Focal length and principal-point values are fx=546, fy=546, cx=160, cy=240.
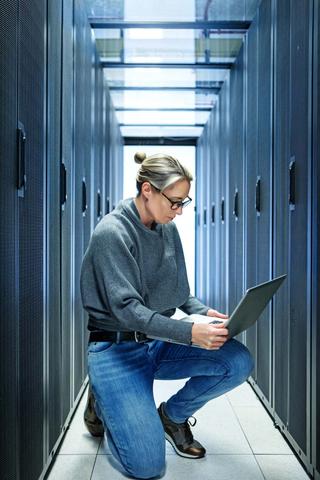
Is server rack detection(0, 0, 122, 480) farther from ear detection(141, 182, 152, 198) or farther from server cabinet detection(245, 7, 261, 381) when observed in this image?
server cabinet detection(245, 7, 261, 381)

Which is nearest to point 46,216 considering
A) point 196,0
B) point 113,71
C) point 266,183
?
point 266,183

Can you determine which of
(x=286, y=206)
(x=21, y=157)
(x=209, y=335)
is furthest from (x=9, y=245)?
(x=286, y=206)

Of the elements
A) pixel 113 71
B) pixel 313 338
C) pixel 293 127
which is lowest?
pixel 313 338

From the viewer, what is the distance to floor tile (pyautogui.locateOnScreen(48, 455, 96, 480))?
7.04ft

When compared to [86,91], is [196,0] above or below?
above

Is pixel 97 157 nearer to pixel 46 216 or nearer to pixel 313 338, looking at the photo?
pixel 46 216

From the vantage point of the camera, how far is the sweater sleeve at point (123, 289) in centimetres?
199

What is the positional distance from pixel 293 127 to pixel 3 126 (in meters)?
1.36

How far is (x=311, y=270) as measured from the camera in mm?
2100

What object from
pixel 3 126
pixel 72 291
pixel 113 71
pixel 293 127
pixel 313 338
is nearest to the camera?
pixel 3 126

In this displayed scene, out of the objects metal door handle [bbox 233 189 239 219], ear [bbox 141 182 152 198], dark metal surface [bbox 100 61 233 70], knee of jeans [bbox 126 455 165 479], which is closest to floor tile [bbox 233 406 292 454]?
knee of jeans [bbox 126 455 165 479]

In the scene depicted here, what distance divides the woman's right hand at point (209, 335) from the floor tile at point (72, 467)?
2.37ft

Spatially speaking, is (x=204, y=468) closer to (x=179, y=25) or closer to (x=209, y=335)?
(x=209, y=335)

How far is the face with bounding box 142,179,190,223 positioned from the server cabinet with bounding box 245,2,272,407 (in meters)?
0.86
